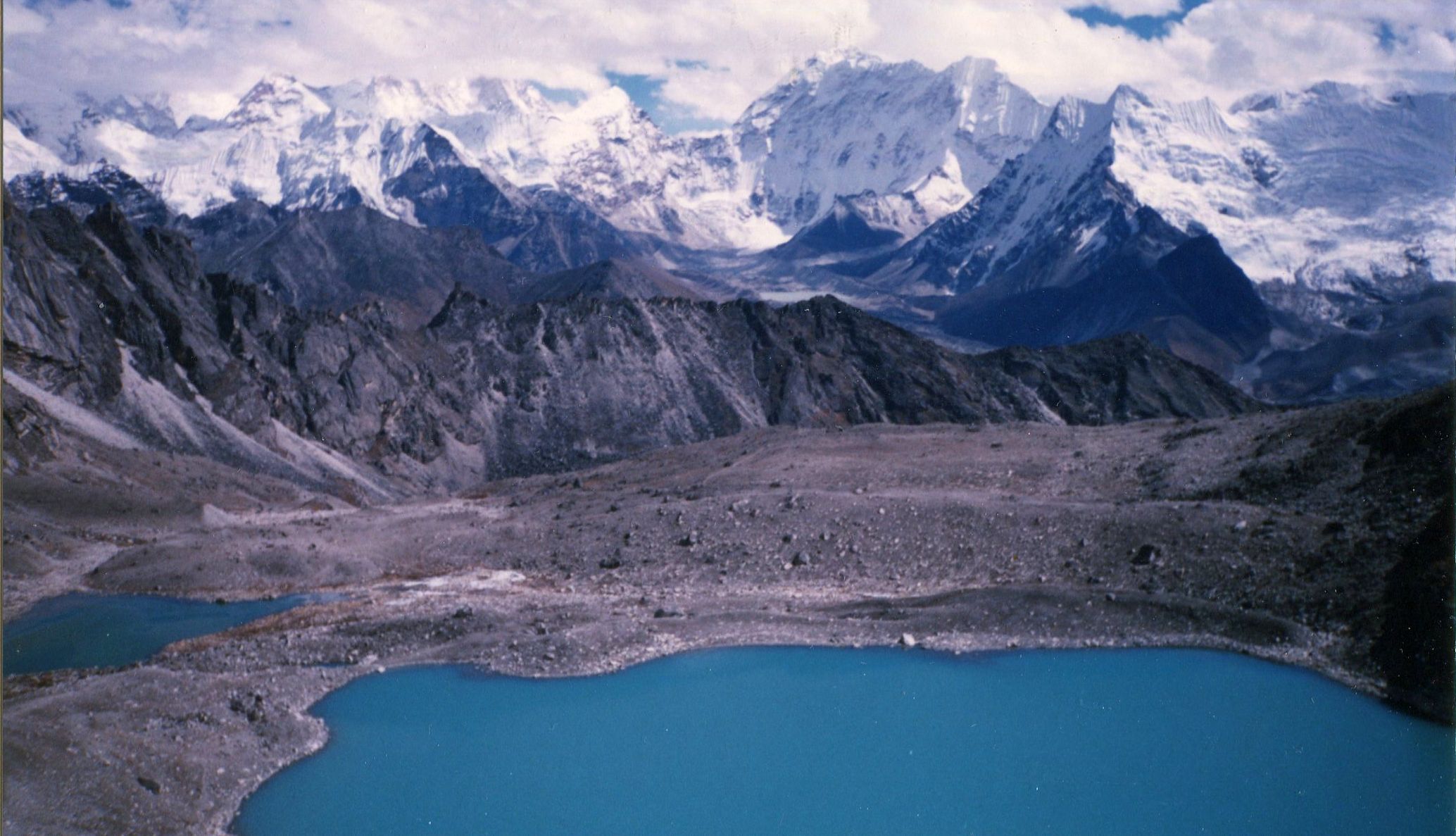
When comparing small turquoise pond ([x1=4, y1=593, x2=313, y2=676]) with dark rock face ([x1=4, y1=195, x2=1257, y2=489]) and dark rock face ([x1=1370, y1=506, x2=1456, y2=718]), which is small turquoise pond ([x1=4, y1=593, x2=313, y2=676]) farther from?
dark rock face ([x1=4, y1=195, x2=1257, y2=489])

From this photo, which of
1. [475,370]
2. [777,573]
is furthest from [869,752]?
[475,370]

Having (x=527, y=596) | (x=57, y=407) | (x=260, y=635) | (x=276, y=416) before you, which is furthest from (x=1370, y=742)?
(x=276, y=416)

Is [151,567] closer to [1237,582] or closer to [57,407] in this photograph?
[57,407]

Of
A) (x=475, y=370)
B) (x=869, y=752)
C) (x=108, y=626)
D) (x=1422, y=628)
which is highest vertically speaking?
(x=1422, y=628)

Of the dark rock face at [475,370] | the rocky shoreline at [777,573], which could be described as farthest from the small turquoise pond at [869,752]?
the dark rock face at [475,370]

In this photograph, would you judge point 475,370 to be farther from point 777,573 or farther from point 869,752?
point 869,752

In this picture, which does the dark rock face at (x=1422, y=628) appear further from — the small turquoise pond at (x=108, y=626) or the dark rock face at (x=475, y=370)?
the dark rock face at (x=475, y=370)

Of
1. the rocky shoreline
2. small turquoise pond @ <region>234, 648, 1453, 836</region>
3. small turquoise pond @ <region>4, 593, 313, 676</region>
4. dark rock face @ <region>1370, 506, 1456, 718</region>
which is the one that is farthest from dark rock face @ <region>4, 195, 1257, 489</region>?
dark rock face @ <region>1370, 506, 1456, 718</region>
